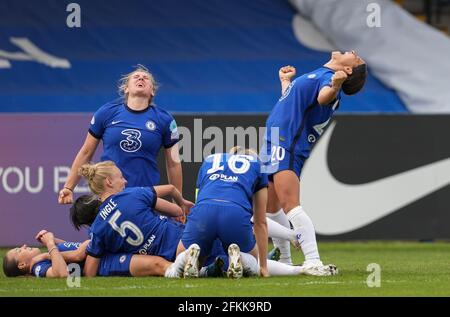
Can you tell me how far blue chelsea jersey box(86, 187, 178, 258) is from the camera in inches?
352

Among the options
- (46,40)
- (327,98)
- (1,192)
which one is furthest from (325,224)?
(46,40)

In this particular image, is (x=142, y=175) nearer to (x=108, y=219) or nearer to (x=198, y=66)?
(x=108, y=219)

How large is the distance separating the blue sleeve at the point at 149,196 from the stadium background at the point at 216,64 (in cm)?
473

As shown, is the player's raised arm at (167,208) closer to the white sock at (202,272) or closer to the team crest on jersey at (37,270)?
the white sock at (202,272)

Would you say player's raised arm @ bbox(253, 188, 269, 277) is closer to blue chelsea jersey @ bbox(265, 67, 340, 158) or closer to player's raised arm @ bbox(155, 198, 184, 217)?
blue chelsea jersey @ bbox(265, 67, 340, 158)

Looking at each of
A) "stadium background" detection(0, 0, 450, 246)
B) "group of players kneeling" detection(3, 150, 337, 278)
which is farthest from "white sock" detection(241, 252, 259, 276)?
"stadium background" detection(0, 0, 450, 246)

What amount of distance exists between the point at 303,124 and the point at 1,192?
519cm

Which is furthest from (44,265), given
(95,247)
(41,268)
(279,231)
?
(279,231)

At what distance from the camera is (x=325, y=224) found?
538 inches

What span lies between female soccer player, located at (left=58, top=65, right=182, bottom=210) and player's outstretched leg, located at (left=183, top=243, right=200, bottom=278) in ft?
4.97

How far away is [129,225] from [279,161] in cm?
138

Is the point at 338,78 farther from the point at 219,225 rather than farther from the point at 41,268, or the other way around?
the point at 41,268

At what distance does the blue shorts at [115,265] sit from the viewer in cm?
917
